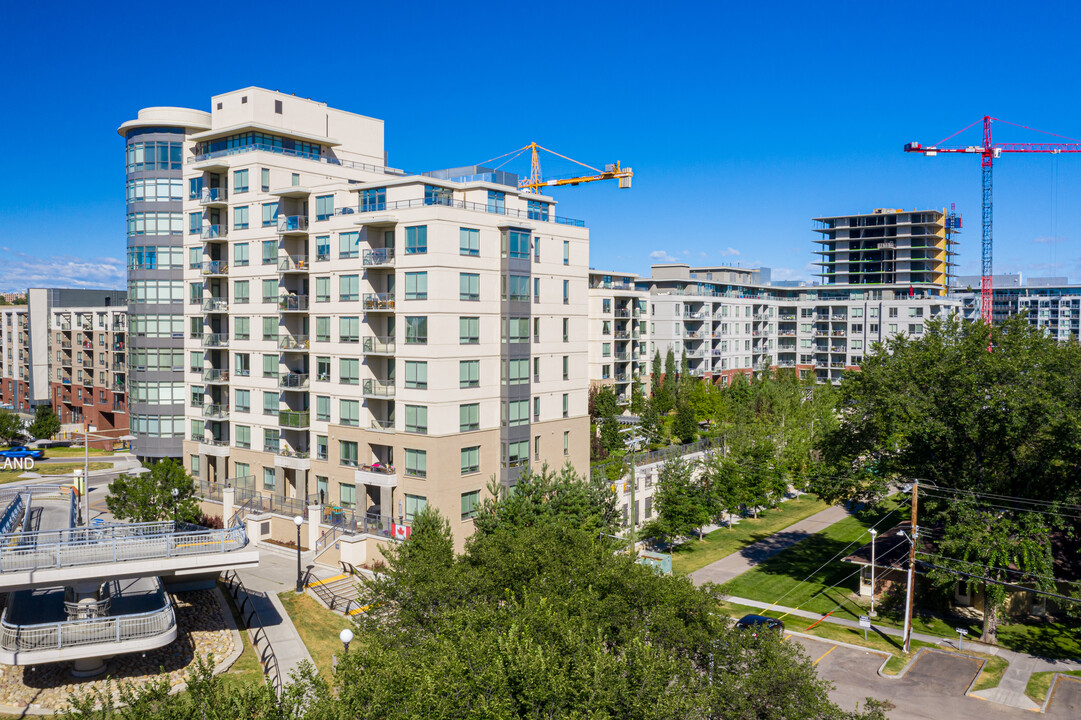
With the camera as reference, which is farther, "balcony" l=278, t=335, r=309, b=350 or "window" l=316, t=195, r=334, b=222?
"balcony" l=278, t=335, r=309, b=350

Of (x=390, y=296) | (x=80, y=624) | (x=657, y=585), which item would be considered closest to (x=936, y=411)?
(x=657, y=585)

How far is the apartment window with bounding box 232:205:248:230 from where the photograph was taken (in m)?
57.0

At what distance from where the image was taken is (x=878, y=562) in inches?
1754

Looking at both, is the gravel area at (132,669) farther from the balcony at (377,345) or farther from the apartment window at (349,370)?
the balcony at (377,345)

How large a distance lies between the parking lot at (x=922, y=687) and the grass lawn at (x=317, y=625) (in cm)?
2018

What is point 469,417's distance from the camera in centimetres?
4800

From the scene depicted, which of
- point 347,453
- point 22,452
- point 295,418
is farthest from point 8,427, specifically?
point 347,453

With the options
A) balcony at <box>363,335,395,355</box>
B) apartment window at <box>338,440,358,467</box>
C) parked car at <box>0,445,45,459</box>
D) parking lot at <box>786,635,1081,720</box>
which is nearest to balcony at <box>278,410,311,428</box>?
apartment window at <box>338,440,358,467</box>

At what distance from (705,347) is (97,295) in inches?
3352

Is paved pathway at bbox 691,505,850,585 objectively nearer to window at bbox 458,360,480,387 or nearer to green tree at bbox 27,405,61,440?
window at bbox 458,360,480,387

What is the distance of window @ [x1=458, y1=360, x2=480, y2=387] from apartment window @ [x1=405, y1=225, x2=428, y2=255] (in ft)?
23.5

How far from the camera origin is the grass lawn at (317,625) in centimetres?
3400

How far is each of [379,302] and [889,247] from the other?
134m

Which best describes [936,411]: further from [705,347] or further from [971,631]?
[705,347]
